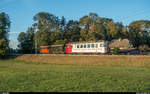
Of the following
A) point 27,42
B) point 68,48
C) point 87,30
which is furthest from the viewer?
point 27,42

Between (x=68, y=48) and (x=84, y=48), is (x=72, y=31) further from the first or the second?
(x=84, y=48)

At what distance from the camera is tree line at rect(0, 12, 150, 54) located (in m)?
64.1

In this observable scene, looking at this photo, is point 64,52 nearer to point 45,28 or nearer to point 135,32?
point 45,28

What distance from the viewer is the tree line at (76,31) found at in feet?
210

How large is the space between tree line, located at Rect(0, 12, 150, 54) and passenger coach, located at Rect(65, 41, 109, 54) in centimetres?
1660

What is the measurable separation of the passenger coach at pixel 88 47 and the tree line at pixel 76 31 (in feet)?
54.4

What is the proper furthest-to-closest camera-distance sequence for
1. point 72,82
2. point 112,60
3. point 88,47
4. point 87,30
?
1. point 87,30
2. point 88,47
3. point 112,60
4. point 72,82

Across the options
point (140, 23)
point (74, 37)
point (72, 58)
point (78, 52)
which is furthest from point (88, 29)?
point (72, 58)

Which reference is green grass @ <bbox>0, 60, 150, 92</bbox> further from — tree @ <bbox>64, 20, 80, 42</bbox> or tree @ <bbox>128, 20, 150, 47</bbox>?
tree @ <bbox>64, 20, 80, 42</bbox>

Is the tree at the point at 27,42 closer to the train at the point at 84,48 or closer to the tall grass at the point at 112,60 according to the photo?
the train at the point at 84,48

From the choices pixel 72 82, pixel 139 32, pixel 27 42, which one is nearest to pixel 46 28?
pixel 27 42

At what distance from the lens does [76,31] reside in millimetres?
73125

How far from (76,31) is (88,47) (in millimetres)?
34162

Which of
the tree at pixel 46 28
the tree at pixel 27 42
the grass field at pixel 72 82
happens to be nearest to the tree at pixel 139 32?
the tree at pixel 46 28
